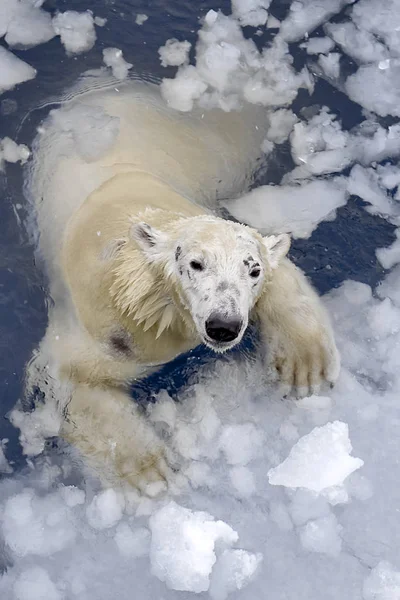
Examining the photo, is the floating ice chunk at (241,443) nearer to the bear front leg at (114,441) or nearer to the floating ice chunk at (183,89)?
the bear front leg at (114,441)

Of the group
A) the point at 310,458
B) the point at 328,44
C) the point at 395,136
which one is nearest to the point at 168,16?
the point at 328,44

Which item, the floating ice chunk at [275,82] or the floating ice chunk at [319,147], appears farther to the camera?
the floating ice chunk at [275,82]

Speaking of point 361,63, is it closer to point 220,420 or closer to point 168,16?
point 168,16

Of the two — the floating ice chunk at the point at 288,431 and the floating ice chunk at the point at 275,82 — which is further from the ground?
the floating ice chunk at the point at 275,82

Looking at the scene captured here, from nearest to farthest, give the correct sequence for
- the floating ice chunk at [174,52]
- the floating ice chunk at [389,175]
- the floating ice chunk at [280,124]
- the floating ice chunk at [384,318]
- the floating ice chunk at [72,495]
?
the floating ice chunk at [72,495] → the floating ice chunk at [384,318] → the floating ice chunk at [389,175] → the floating ice chunk at [280,124] → the floating ice chunk at [174,52]

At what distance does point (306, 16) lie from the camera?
255 inches

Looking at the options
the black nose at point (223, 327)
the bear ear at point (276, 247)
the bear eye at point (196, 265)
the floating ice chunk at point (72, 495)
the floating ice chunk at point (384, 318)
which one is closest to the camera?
the black nose at point (223, 327)

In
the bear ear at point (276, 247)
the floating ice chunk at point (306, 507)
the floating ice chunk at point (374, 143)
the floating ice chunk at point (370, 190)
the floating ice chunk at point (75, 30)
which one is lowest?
the floating ice chunk at point (306, 507)

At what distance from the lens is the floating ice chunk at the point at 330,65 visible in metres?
6.30

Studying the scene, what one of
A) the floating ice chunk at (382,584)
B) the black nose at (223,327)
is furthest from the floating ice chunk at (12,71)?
the floating ice chunk at (382,584)

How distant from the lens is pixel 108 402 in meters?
4.98

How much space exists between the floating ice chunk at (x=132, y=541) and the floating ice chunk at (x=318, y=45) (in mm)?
3633

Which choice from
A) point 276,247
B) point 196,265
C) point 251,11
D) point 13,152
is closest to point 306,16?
point 251,11

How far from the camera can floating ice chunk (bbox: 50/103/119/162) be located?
18.4ft
